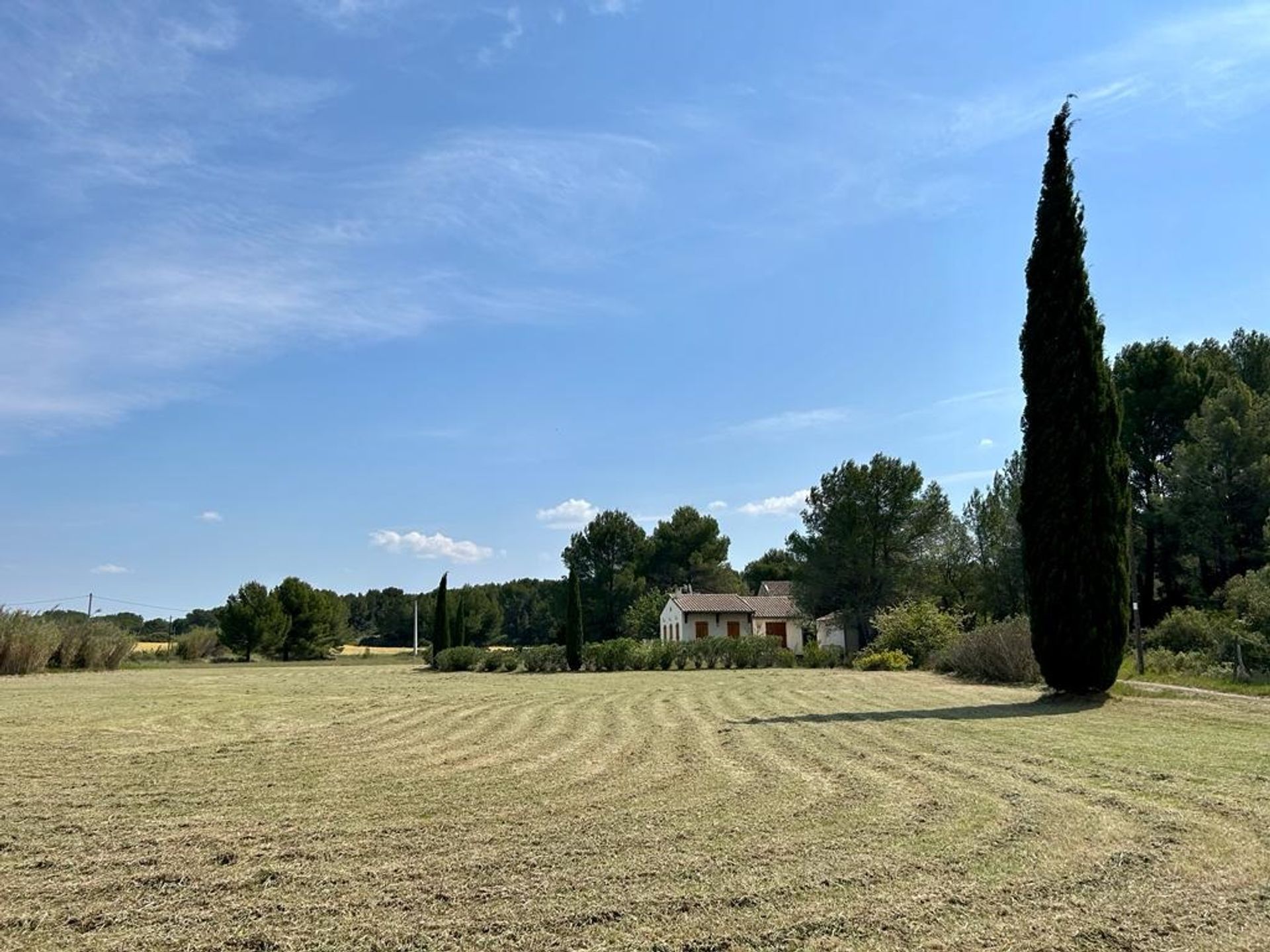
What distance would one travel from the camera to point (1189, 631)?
21.6 m

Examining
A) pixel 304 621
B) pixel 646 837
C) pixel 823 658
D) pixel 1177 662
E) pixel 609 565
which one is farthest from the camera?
pixel 609 565

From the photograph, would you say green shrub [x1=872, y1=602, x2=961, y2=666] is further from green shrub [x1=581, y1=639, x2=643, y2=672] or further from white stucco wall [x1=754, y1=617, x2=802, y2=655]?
white stucco wall [x1=754, y1=617, x2=802, y2=655]

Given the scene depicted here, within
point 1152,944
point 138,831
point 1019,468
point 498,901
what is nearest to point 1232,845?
point 1152,944

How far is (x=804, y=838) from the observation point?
4.83 meters

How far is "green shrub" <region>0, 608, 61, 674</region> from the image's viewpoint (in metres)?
26.5

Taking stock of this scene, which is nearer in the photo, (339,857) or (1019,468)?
(339,857)

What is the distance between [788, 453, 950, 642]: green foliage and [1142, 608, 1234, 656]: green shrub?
1265cm

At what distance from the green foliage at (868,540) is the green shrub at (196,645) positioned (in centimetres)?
2833

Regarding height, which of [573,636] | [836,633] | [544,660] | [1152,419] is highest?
[1152,419]

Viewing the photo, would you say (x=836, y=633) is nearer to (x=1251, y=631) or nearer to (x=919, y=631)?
(x=919, y=631)

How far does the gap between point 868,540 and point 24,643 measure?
29.2 m

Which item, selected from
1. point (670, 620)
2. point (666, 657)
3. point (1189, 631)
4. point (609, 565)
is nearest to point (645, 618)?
point (670, 620)

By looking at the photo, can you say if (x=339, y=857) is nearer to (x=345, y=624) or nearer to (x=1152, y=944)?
(x=1152, y=944)

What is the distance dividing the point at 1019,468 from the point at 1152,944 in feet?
110
